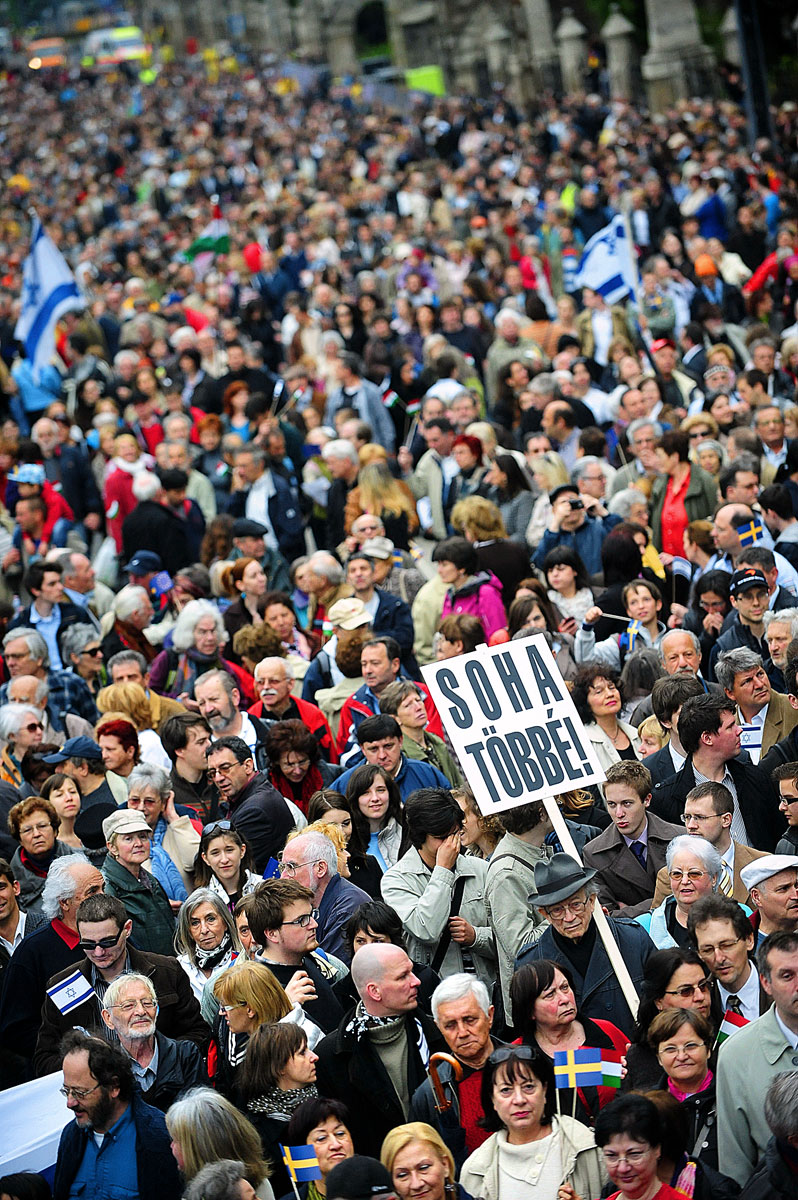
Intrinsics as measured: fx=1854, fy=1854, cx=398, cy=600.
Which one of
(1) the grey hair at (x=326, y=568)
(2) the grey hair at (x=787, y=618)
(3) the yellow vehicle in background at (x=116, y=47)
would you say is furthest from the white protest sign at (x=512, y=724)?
(3) the yellow vehicle in background at (x=116, y=47)

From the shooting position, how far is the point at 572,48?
45.6m

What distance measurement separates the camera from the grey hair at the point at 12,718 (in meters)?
9.20

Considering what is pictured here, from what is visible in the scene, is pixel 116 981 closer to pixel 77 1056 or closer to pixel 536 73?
pixel 77 1056

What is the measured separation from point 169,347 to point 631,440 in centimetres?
958

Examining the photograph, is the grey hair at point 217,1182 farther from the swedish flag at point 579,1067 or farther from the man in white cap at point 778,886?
the man in white cap at point 778,886

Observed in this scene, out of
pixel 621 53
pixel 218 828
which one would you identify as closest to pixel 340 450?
pixel 218 828

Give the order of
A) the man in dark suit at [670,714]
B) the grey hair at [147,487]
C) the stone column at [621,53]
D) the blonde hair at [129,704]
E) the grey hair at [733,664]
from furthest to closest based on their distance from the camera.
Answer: the stone column at [621,53] → the grey hair at [147,487] → the blonde hair at [129,704] → the grey hair at [733,664] → the man in dark suit at [670,714]

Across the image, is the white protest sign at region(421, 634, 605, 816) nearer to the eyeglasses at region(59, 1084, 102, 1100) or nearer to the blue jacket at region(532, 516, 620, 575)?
the eyeglasses at region(59, 1084, 102, 1100)

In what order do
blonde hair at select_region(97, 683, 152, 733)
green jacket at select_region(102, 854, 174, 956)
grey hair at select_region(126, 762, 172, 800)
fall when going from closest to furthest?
green jacket at select_region(102, 854, 174, 956) < grey hair at select_region(126, 762, 172, 800) < blonde hair at select_region(97, 683, 152, 733)

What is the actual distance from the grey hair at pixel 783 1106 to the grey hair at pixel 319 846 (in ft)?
7.44

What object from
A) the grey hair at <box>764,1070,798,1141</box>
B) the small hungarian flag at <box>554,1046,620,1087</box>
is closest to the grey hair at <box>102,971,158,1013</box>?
the small hungarian flag at <box>554,1046,620,1087</box>

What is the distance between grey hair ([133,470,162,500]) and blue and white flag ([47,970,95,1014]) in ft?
23.6

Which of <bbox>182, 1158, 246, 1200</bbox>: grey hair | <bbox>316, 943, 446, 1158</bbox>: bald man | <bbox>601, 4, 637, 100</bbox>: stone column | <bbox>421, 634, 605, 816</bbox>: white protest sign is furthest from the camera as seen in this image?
<bbox>601, 4, 637, 100</bbox>: stone column

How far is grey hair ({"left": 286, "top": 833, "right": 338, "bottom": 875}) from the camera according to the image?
6.87 m
